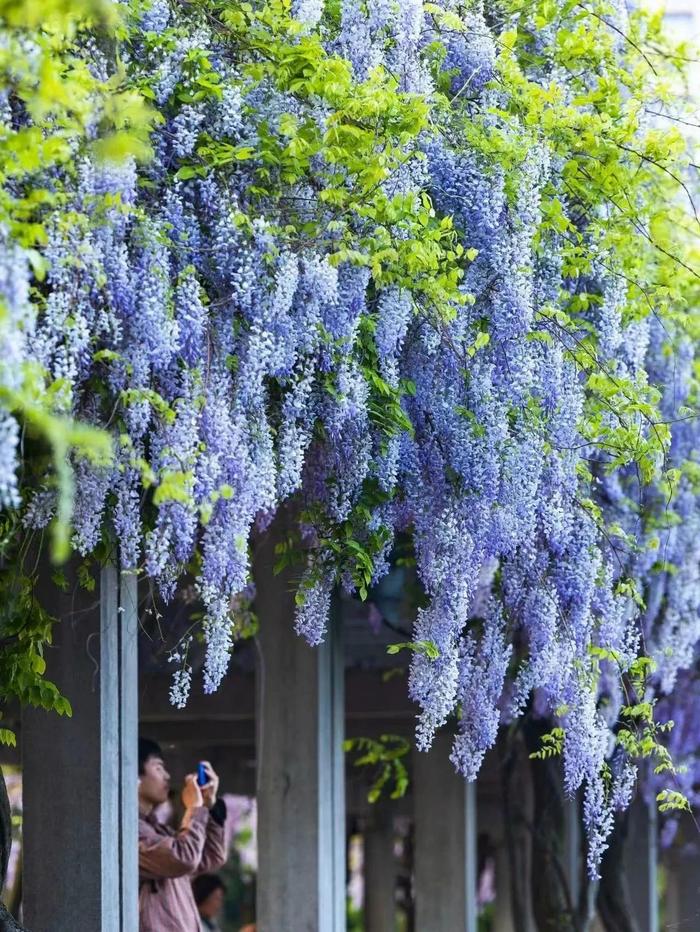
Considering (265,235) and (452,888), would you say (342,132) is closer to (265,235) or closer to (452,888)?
(265,235)

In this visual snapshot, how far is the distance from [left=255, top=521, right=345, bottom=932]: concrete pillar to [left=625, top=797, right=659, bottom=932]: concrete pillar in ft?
20.0

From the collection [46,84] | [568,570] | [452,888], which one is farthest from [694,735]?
[46,84]

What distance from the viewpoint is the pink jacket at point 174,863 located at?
7238 mm

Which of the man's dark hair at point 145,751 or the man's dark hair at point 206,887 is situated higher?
the man's dark hair at point 145,751

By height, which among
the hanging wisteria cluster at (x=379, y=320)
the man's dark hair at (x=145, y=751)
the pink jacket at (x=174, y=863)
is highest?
the hanging wisteria cluster at (x=379, y=320)

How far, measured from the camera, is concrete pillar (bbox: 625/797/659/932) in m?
14.3

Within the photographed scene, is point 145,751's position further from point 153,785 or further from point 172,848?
point 172,848

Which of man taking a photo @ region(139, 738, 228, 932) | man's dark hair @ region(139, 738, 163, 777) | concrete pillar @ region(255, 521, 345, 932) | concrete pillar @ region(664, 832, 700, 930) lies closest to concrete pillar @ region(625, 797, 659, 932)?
concrete pillar @ region(664, 832, 700, 930)

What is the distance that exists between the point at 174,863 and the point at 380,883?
1303 cm

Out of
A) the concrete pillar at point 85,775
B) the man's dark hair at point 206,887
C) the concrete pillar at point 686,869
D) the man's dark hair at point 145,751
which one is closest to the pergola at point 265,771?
the concrete pillar at point 85,775

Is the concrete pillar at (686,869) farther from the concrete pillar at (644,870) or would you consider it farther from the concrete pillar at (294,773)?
the concrete pillar at (294,773)

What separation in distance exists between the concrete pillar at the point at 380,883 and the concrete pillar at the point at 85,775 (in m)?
12.9

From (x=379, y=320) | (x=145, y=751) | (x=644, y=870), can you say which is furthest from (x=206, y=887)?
(x=644, y=870)

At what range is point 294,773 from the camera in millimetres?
8430
